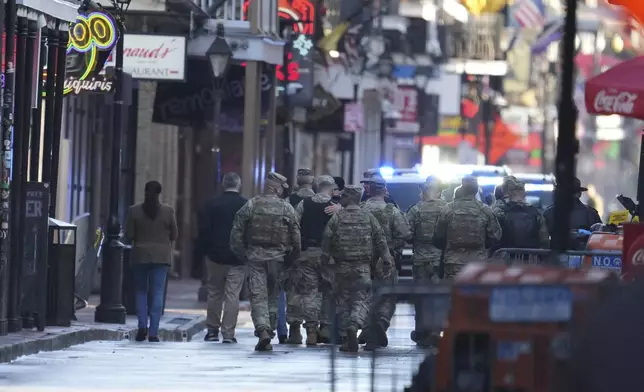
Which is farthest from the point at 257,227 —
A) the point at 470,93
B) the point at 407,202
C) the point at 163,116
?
the point at 470,93

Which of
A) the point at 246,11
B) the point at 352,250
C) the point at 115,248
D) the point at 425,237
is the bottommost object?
the point at 115,248

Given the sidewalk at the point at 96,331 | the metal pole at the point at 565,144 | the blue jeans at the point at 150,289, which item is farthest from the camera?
the blue jeans at the point at 150,289

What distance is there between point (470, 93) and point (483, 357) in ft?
244

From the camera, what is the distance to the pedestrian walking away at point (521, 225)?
22.7 metres

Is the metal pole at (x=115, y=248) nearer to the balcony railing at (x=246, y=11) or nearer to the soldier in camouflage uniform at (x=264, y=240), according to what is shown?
the soldier in camouflage uniform at (x=264, y=240)

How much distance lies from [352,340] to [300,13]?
896 inches

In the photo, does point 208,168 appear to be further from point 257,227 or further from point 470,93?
point 470,93

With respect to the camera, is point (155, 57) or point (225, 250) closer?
point (225, 250)

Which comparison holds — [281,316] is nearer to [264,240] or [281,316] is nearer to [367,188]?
[367,188]

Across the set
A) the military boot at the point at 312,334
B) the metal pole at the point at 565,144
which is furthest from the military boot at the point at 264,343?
the metal pole at the point at 565,144

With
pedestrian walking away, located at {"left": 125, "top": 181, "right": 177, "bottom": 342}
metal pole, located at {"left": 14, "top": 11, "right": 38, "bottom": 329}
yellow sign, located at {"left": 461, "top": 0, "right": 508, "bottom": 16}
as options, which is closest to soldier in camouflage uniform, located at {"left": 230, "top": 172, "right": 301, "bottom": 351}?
pedestrian walking away, located at {"left": 125, "top": 181, "right": 177, "bottom": 342}

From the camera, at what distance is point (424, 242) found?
23.2 metres

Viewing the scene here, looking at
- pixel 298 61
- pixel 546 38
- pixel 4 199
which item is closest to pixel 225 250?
pixel 4 199

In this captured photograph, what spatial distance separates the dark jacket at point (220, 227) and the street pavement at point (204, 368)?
1.11 metres
